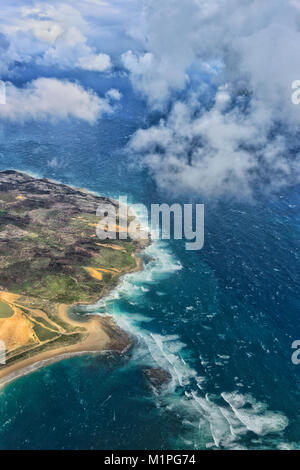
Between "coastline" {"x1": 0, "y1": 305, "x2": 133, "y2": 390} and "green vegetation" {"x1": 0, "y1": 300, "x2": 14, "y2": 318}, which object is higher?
"green vegetation" {"x1": 0, "y1": 300, "x2": 14, "y2": 318}

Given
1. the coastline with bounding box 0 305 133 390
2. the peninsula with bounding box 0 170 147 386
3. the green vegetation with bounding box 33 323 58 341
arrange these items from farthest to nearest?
the green vegetation with bounding box 33 323 58 341
the peninsula with bounding box 0 170 147 386
the coastline with bounding box 0 305 133 390

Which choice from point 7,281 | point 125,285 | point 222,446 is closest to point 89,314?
point 125,285

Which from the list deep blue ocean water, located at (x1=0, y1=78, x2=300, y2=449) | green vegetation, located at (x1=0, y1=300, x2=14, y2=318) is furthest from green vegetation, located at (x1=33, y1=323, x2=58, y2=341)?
green vegetation, located at (x1=0, y1=300, x2=14, y2=318)

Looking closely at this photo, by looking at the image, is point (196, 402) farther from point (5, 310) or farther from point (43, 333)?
point (5, 310)

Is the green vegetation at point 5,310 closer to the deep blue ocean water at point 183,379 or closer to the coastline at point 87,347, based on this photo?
the coastline at point 87,347

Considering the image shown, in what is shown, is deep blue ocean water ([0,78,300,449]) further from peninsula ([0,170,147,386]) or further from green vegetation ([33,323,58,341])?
green vegetation ([33,323,58,341])

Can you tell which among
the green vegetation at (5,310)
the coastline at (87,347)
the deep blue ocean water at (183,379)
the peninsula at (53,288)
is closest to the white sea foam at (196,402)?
the deep blue ocean water at (183,379)

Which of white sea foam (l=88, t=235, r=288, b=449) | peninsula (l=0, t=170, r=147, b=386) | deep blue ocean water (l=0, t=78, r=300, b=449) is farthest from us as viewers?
peninsula (l=0, t=170, r=147, b=386)

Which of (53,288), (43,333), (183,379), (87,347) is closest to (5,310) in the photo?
(43,333)

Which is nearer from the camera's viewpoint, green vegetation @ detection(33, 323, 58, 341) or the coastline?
the coastline
